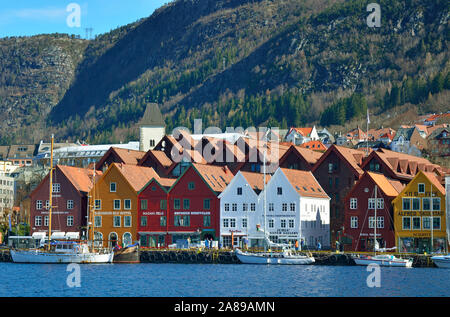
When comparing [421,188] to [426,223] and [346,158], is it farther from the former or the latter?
[346,158]

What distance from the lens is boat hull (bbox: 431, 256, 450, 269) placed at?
90000mm

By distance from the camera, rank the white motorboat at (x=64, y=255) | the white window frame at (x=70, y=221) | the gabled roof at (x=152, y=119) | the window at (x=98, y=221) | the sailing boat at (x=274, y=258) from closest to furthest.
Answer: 1. the sailing boat at (x=274, y=258)
2. the white motorboat at (x=64, y=255)
3. the window at (x=98, y=221)
4. the white window frame at (x=70, y=221)
5. the gabled roof at (x=152, y=119)

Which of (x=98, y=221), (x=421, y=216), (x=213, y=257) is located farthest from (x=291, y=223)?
(x=98, y=221)

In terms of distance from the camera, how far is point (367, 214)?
10775 centimetres

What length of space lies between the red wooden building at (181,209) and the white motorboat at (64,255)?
1434 cm

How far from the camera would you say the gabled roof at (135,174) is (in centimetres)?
11753

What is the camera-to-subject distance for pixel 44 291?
66.4 meters

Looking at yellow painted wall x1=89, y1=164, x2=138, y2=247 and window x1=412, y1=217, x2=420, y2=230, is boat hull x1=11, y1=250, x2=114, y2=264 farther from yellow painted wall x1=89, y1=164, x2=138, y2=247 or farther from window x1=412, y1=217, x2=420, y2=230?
window x1=412, y1=217, x2=420, y2=230

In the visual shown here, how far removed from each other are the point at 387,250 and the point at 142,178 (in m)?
37.6

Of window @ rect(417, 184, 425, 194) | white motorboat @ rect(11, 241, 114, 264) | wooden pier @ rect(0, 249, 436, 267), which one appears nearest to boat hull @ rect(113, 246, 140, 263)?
white motorboat @ rect(11, 241, 114, 264)

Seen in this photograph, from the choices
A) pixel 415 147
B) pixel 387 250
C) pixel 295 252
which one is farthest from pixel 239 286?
pixel 415 147

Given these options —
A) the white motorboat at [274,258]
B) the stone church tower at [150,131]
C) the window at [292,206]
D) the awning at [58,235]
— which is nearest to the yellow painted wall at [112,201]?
the awning at [58,235]

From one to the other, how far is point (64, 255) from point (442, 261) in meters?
42.9

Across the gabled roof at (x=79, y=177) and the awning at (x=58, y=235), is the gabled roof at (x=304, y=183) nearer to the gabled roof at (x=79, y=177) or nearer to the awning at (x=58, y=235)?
the gabled roof at (x=79, y=177)
